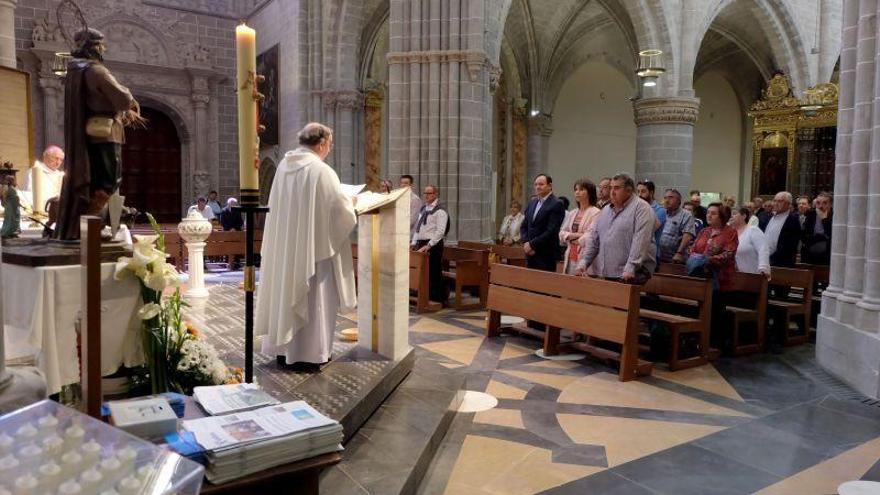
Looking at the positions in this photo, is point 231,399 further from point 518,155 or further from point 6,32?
point 518,155

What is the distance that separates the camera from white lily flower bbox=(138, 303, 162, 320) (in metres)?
2.55

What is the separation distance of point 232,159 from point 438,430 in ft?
48.2

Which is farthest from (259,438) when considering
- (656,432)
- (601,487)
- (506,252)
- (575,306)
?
(506,252)

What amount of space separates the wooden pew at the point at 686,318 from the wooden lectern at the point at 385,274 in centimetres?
246

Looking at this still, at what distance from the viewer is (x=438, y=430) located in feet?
12.2

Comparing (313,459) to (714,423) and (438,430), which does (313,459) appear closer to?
(438,430)

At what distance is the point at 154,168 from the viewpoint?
54.5ft

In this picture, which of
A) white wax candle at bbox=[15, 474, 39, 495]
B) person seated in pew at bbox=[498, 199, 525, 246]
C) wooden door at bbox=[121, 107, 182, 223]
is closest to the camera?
white wax candle at bbox=[15, 474, 39, 495]

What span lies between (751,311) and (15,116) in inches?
359

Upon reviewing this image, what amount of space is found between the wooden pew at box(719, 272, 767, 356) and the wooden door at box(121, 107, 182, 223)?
14413 millimetres

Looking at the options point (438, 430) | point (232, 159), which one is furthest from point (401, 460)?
point (232, 159)

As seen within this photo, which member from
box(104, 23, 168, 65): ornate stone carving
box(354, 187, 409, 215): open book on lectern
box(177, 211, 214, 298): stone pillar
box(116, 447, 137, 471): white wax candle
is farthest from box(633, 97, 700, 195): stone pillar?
box(116, 447, 137, 471): white wax candle

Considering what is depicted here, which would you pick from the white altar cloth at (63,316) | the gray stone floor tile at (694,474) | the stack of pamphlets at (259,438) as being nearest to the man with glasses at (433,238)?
the gray stone floor tile at (694,474)

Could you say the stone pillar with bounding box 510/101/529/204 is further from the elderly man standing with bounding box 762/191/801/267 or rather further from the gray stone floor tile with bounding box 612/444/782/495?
the gray stone floor tile with bounding box 612/444/782/495
